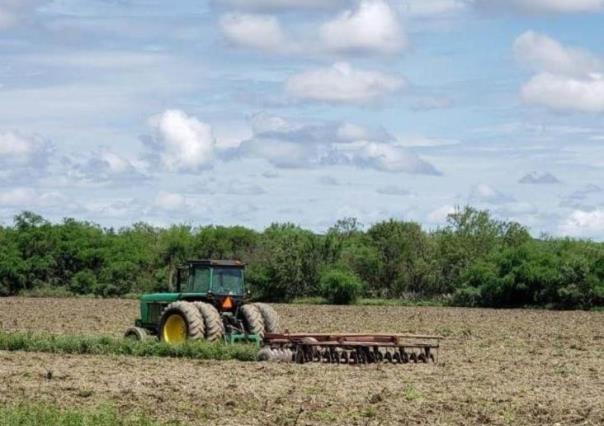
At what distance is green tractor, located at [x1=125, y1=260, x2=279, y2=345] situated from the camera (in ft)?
94.6

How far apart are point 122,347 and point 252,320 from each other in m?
3.22

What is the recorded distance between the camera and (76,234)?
9175 cm

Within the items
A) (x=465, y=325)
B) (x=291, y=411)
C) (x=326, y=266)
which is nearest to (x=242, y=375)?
(x=291, y=411)

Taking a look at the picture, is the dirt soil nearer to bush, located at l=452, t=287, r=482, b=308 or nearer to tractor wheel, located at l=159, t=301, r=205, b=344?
tractor wheel, located at l=159, t=301, r=205, b=344

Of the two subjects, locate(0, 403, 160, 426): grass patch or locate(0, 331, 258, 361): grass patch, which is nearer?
locate(0, 403, 160, 426): grass patch

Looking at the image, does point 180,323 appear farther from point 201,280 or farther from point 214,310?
point 201,280

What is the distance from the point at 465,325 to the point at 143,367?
2307cm

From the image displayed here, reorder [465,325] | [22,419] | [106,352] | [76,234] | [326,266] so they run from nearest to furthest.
Answer: [22,419]
[106,352]
[465,325]
[326,266]
[76,234]

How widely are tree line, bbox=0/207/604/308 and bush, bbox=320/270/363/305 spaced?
0.38 metres

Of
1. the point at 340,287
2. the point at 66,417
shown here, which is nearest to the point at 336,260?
the point at 340,287

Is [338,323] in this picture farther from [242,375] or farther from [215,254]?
[215,254]

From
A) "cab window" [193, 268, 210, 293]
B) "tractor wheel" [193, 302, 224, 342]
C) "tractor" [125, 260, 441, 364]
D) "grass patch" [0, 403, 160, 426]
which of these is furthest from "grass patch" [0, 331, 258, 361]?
"grass patch" [0, 403, 160, 426]

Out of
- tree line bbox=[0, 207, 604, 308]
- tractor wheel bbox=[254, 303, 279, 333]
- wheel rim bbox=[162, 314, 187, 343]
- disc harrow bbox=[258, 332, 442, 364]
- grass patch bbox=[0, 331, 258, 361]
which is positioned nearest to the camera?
disc harrow bbox=[258, 332, 442, 364]

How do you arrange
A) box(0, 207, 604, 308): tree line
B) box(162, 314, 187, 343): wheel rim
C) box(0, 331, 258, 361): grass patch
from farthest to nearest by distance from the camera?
box(0, 207, 604, 308): tree line, box(162, 314, 187, 343): wheel rim, box(0, 331, 258, 361): grass patch
